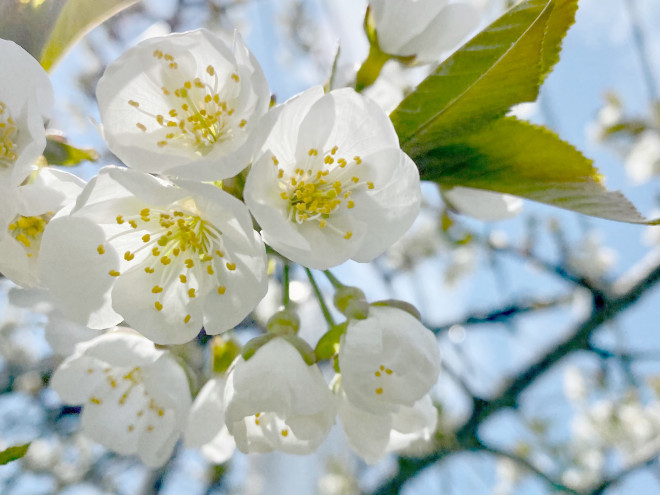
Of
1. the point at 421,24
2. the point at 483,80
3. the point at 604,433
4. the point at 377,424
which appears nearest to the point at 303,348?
the point at 377,424

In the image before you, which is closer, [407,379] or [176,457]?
[407,379]

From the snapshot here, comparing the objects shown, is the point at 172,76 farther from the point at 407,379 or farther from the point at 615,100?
the point at 615,100

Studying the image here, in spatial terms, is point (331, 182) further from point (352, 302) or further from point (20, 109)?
point (20, 109)

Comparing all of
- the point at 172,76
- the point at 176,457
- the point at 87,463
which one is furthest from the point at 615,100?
the point at 87,463

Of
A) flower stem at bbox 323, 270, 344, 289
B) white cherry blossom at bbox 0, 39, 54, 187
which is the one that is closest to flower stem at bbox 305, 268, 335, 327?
flower stem at bbox 323, 270, 344, 289

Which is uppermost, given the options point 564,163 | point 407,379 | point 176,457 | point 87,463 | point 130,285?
point 130,285

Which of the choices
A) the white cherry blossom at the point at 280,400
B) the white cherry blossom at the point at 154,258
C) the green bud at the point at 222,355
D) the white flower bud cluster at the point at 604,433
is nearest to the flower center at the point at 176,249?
the white cherry blossom at the point at 154,258

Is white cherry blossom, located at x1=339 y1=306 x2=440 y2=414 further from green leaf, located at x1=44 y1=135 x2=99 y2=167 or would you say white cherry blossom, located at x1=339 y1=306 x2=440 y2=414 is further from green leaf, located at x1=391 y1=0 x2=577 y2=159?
green leaf, located at x1=44 y1=135 x2=99 y2=167
